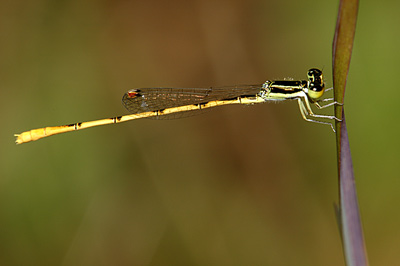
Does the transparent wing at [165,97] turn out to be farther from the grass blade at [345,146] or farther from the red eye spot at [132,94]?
the grass blade at [345,146]

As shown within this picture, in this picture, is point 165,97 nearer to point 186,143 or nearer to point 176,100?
point 176,100

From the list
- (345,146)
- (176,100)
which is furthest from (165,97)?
(345,146)

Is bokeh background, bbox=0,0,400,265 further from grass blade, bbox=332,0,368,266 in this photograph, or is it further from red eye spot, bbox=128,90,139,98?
grass blade, bbox=332,0,368,266

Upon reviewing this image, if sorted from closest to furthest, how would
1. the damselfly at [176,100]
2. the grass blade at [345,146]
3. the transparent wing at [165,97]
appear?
the grass blade at [345,146]
the damselfly at [176,100]
the transparent wing at [165,97]

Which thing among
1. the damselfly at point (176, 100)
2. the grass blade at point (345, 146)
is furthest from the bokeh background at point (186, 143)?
the grass blade at point (345, 146)

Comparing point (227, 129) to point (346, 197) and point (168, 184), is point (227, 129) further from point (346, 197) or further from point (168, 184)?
point (346, 197)

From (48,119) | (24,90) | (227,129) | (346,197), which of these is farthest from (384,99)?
(24,90)

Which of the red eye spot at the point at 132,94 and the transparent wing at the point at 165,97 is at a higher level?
the red eye spot at the point at 132,94

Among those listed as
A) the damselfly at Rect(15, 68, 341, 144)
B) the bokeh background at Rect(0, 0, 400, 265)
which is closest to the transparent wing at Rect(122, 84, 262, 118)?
the damselfly at Rect(15, 68, 341, 144)
